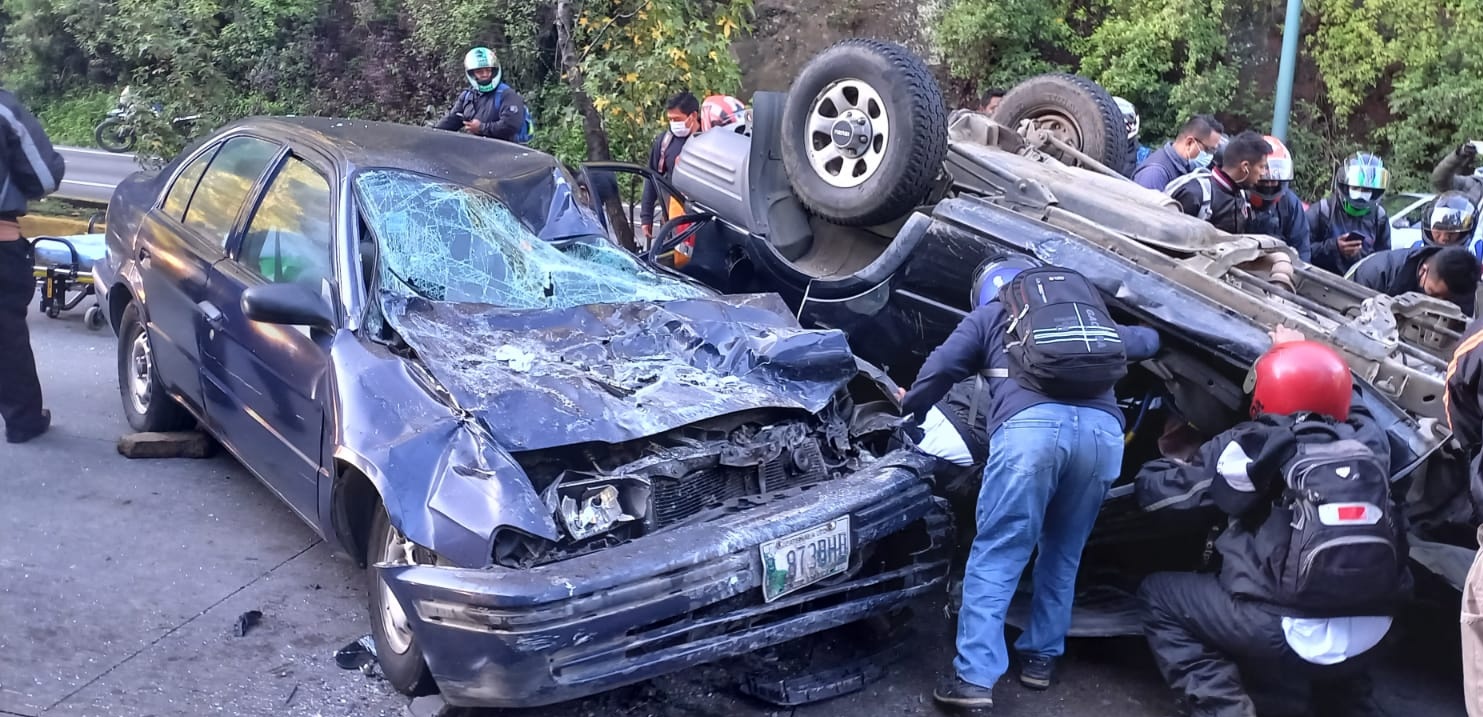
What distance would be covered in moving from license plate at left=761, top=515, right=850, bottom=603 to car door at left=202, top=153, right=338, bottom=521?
1.51 meters

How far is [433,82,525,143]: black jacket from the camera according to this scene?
8.38 meters

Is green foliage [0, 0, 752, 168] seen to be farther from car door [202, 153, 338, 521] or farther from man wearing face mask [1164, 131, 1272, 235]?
car door [202, 153, 338, 521]

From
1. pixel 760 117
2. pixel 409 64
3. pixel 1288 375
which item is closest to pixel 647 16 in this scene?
pixel 760 117

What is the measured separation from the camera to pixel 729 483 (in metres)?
3.67

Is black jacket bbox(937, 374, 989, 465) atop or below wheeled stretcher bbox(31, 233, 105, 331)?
atop

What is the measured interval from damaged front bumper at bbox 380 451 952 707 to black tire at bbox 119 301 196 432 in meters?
2.79

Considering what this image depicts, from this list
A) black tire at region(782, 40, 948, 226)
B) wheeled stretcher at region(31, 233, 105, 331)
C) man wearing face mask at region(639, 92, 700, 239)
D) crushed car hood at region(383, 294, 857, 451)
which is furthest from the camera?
man wearing face mask at region(639, 92, 700, 239)

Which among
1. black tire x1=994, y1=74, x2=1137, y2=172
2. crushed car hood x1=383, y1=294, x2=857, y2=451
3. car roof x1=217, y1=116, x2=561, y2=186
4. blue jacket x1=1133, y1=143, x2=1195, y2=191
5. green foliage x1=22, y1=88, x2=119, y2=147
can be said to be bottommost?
green foliage x1=22, y1=88, x2=119, y2=147

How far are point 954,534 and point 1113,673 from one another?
31.7 inches

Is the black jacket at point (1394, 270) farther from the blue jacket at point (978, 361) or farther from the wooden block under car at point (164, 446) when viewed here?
the wooden block under car at point (164, 446)

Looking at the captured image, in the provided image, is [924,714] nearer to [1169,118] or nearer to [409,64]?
[1169,118]

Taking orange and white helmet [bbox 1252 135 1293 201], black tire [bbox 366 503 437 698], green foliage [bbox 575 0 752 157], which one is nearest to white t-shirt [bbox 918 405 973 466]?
black tire [bbox 366 503 437 698]

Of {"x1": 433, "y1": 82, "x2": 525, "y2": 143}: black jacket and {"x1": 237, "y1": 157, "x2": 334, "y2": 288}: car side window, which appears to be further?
{"x1": 433, "y1": 82, "x2": 525, "y2": 143}: black jacket

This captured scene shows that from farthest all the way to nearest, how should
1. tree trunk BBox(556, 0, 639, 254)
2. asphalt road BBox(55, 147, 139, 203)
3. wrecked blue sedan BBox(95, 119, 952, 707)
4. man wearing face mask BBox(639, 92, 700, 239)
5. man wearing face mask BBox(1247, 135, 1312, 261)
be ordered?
asphalt road BBox(55, 147, 139, 203)
man wearing face mask BBox(639, 92, 700, 239)
tree trunk BBox(556, 0, 639, 254)
man wearing face mask BBox(1247, 135, 1312, 261)
wrecked blue sedan BBox(95, 119, 952, 707)
